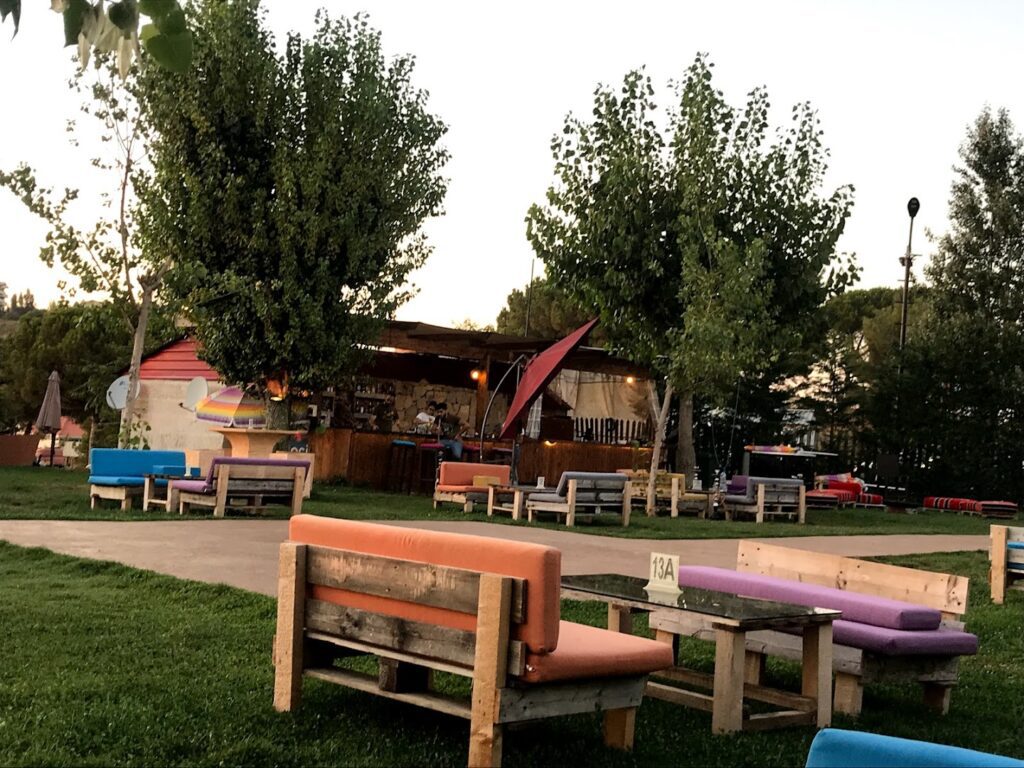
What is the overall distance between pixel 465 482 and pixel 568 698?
46.8 feet

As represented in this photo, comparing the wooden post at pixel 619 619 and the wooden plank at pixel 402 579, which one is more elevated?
the wooden plank at pixel 402 579

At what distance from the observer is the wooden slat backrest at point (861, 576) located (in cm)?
588

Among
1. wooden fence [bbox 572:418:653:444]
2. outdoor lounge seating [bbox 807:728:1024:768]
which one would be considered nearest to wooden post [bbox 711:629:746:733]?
outdoor lounge seating [bbox 807:728:1024:768]

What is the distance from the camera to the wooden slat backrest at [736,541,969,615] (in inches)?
231

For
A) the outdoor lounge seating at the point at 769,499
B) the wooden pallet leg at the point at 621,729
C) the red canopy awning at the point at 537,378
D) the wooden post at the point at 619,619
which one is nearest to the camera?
the wooden pallet leg at the point at 621,729

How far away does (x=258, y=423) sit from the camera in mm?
22219

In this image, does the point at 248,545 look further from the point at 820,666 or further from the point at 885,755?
the point at 885,755

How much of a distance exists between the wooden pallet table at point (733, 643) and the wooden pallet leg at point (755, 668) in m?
0.40

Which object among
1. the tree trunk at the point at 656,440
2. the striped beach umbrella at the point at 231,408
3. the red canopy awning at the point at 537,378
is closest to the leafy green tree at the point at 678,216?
the tree trunk at the point at 656,440

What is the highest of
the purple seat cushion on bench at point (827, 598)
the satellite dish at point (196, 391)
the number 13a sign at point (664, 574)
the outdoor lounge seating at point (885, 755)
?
the satellite dish at point (196, 391)

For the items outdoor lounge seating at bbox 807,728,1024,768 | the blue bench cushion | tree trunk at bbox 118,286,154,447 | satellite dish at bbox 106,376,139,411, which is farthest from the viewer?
satellite dish at bbox 106,376,139,411

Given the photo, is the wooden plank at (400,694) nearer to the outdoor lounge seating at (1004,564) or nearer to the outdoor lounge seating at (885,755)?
the outdoor lounge seating at (885,755)

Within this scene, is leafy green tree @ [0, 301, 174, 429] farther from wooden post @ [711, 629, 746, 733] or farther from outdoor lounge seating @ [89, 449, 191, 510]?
wooden post @ [711, 629, 746, 733]

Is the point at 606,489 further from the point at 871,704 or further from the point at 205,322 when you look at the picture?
the point at 871,704
